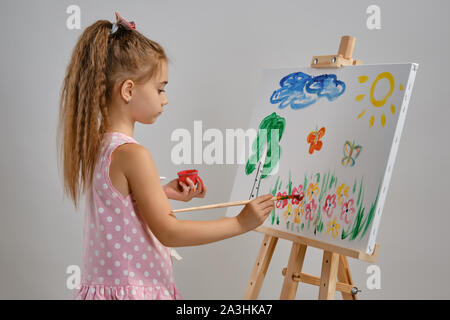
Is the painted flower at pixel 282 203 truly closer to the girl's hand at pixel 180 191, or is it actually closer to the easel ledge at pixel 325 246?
the easel ledge at pixel 325 246

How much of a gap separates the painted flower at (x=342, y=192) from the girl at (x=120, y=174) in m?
0.27

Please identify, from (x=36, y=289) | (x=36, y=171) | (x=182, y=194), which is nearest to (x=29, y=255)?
(x=36, y=289)

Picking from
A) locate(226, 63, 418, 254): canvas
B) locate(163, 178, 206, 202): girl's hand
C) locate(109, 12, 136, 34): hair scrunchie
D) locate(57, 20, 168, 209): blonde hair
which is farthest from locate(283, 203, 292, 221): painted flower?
locate(109, 12, 136, 34): hair scrunchie

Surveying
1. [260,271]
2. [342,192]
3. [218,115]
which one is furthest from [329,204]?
[218,115]

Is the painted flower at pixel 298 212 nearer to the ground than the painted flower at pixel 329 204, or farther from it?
nearer to the ground

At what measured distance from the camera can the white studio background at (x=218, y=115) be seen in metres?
2.08

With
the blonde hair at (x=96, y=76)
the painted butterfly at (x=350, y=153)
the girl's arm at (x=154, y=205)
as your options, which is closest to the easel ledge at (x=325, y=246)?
the painted butterfly at (x=350, y=153)

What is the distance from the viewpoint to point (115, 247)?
1.24 m

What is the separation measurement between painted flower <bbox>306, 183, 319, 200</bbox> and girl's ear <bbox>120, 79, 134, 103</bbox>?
0.61 meters

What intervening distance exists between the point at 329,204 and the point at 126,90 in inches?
26.1

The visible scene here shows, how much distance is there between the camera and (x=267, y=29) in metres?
2.22

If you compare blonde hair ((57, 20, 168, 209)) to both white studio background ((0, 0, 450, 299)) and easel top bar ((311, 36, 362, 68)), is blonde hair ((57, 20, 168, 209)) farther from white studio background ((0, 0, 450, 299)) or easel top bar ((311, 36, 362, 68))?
white studio background ((0, 0, 450, 299))

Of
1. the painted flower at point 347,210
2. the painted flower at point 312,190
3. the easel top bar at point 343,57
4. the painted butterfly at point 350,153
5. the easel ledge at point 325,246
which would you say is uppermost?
the easel top bar at point 343,57

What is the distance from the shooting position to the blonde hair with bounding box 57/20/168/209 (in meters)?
1.25
